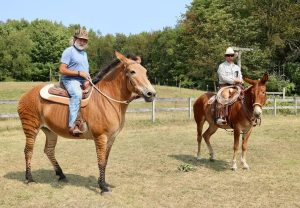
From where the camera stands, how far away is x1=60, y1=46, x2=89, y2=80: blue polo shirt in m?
7.05

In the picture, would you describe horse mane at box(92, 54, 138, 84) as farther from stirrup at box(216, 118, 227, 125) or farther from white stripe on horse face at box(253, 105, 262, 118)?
stirrup at box(216, 118, 227, 125)

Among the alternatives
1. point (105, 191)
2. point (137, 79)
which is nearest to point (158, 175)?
point (105, 191)

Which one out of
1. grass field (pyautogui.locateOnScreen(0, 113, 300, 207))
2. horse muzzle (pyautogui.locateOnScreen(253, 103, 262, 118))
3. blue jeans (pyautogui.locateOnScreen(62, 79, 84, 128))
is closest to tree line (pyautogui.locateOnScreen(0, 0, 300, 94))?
grass field (pyautogui.locateOnScreen(0, 113, 300, 207))

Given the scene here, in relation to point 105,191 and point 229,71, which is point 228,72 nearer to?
point 229,71

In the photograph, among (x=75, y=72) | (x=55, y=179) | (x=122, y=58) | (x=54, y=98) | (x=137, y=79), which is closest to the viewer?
(x=137, y=79)

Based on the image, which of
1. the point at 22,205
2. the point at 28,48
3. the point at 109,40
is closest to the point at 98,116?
the point at 22,205

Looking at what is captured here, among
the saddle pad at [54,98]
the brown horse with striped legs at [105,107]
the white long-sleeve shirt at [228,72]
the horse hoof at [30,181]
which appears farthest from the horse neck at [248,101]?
the horse hoof at [30,181]

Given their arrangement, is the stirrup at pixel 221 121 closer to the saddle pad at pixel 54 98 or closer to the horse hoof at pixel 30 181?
the saddle pad at pixel 54 98

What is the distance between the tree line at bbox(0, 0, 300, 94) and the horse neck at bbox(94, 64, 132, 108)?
24.1 metres

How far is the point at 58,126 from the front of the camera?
7.15 meters

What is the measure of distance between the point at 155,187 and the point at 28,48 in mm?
60529

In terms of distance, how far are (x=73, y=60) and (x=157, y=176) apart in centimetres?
306

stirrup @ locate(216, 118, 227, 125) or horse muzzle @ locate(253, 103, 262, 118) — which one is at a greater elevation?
horse muzzle @ locate(253, 103, 262, 118)

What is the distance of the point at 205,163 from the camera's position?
32.7 ft
